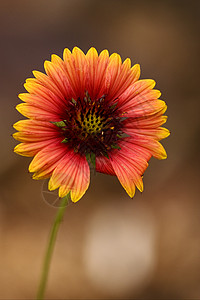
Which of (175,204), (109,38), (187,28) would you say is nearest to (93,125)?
(175,204)

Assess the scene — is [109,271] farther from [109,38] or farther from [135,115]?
[109,38]

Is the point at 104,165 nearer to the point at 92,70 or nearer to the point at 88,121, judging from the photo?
the point at 88,121

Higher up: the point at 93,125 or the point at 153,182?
the point at 93,125

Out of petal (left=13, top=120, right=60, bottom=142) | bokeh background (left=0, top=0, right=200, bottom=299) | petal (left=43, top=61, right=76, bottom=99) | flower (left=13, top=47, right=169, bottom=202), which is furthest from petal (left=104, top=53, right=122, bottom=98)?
bokeh background (left=0, top=0, right=200, bottom=299)

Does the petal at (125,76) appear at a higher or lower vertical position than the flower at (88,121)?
higher

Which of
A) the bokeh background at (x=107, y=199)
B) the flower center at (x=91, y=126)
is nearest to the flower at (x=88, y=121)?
the flower center at (x=91, y=126)

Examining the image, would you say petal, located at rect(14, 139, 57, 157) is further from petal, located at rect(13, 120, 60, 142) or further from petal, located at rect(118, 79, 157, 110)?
petal, located at rect(118, 79, 157, 110)

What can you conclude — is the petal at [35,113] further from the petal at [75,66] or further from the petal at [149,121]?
the petal at [149,121]
